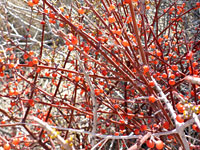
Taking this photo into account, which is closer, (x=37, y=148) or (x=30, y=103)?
(x=30, y=103)

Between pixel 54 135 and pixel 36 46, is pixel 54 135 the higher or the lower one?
the lower one

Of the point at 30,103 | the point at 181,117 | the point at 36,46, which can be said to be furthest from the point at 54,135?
the point at 36,46

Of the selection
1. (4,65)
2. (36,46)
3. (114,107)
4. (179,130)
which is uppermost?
(36,46)

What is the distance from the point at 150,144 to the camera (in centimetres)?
118

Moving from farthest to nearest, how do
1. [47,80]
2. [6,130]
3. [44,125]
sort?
A: 1. [47,80]
2. [6,130]
3. [44,125]

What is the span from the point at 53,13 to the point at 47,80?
3.65 m

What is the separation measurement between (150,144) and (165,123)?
456 millimetres

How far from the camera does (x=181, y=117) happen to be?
125 cm

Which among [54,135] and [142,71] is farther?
[142,71]

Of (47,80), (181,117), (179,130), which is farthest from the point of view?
(47,80)

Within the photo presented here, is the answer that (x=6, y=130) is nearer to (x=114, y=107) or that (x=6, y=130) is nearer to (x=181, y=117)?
(x=114, y=107)

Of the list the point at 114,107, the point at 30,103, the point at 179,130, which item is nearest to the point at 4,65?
the point at 30,103

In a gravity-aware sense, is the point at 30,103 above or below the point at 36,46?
below

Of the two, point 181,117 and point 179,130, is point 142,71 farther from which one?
point 179,130
